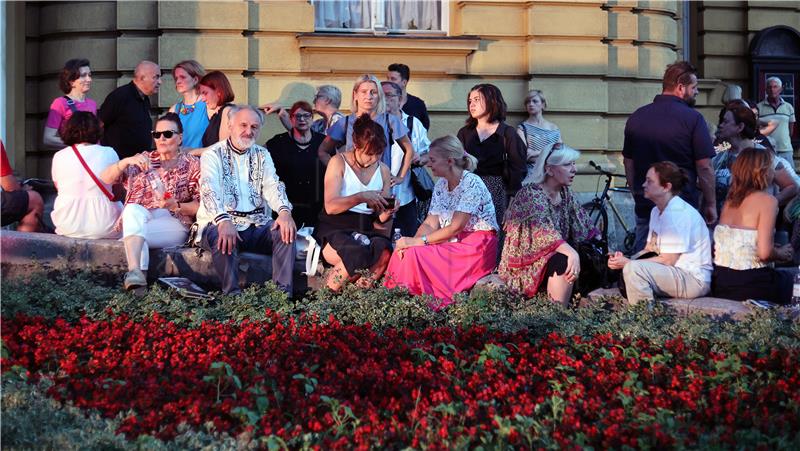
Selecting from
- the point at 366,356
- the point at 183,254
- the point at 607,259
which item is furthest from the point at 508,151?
the point at 366,356

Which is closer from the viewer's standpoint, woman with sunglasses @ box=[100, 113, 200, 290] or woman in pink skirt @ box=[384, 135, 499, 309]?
woman in pink skirt @ box=[384, 135, 499, 309]

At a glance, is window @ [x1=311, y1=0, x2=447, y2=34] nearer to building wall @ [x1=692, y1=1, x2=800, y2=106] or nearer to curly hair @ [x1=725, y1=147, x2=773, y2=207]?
curly hair @ [x1=725, y1=147, x2=773, y2=207]

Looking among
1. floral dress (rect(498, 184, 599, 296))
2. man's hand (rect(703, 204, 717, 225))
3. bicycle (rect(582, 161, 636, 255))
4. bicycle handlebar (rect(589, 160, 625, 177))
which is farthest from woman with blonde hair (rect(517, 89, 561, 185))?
floral dress (rect(498, 184, 599, 296))

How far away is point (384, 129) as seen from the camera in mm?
9094

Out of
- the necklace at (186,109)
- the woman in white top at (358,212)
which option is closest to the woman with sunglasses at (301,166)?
the necklace at (186,109)

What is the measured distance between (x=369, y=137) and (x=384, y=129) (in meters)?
0.71

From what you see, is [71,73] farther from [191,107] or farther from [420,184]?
[420,184]

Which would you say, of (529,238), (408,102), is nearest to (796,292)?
(529,238)

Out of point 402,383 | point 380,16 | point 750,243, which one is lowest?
point 402,383

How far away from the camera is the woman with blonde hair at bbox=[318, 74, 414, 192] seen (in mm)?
9062

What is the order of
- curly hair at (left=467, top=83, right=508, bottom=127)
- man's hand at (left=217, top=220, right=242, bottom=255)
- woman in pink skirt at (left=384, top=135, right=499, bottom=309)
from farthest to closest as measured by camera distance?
curly hair at (left=467, top=83, right=508, bottom=127) < woman in pink skirt at (left=384, top=135, right=499, bottom=309) < man's hand at (left=217, top=220, right=242, bottom=255)

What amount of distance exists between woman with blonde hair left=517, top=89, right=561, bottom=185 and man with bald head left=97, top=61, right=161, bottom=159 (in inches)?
132

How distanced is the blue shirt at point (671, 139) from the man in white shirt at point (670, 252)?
0.78 meters

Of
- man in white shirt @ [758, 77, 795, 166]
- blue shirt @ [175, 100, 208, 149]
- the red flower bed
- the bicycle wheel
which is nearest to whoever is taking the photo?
the red flower bed
